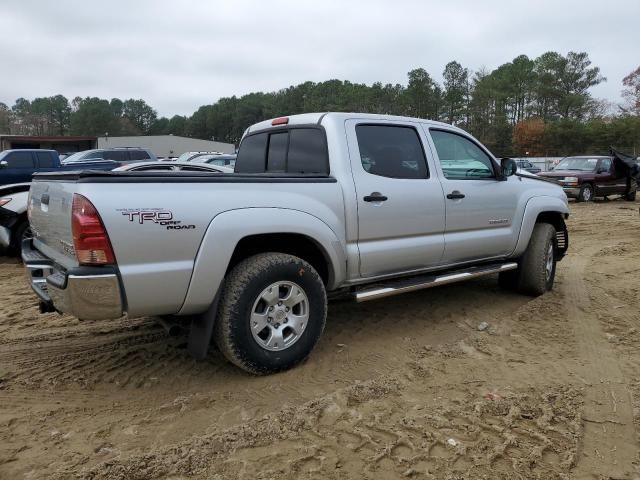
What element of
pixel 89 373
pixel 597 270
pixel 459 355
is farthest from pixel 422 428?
pixel 597 270

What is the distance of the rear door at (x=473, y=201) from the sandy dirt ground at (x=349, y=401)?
0.72 meters

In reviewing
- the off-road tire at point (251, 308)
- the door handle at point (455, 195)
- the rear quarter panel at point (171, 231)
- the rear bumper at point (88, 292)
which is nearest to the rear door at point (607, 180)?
the door handle at point (455, 195)

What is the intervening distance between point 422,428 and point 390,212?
6.00ft

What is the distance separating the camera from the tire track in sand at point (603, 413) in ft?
9.37

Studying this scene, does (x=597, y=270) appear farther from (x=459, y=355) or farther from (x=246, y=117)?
(x=246, y=117)

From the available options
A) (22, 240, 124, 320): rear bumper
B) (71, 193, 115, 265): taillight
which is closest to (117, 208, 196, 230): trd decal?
(71, 193, 115, 265): taillight

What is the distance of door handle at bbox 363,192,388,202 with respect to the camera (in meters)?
4.27

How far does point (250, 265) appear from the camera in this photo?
370 cm

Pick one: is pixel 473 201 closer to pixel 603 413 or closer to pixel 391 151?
pixel 391 151

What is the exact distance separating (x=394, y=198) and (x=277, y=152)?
1.23m

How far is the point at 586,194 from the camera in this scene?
61.8ft

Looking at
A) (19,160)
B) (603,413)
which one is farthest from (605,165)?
(19,160)

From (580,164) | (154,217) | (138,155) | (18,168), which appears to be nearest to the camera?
(154,217)

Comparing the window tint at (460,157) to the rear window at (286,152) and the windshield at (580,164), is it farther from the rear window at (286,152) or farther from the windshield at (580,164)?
the windshield at (580,164)
